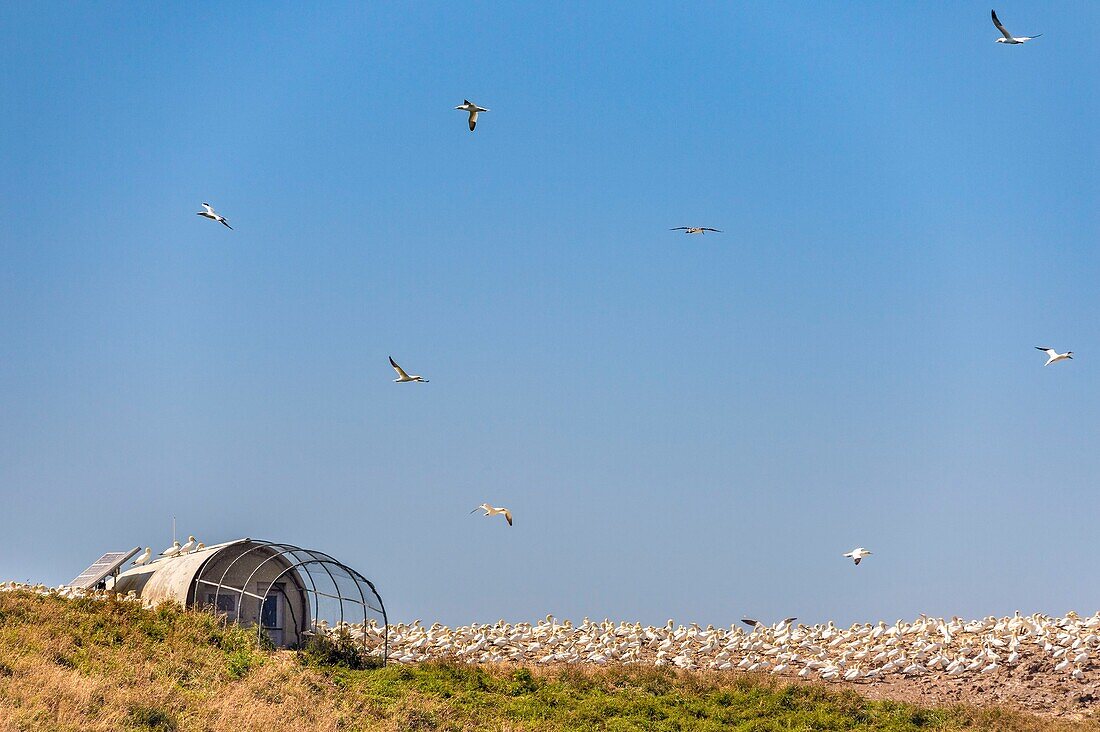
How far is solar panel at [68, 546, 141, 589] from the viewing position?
142ft

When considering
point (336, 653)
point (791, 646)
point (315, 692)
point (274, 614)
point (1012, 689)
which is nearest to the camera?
point (315, 692)

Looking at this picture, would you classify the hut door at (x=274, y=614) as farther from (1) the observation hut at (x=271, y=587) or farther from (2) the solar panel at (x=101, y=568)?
(2) the solar panel at (x=101, y=568)

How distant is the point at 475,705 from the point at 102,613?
1111 centimetres

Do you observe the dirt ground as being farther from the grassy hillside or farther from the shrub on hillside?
the shrub on hillside

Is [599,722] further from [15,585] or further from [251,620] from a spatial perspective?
[15,585]

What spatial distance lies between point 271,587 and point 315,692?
6801 millimetres

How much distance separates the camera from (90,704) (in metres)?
28.3

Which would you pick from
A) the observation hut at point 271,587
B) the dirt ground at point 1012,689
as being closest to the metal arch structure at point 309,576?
the observation hut at point 271,587

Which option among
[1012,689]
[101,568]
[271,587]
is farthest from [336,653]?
[1012,689]

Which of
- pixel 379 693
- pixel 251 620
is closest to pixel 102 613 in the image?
pixel 251 620

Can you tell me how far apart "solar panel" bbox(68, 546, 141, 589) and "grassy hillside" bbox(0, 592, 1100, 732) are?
4792 mm

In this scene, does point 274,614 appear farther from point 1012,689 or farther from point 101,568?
point 1012,689

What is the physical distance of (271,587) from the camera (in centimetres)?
3972

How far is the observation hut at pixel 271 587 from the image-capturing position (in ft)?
129
